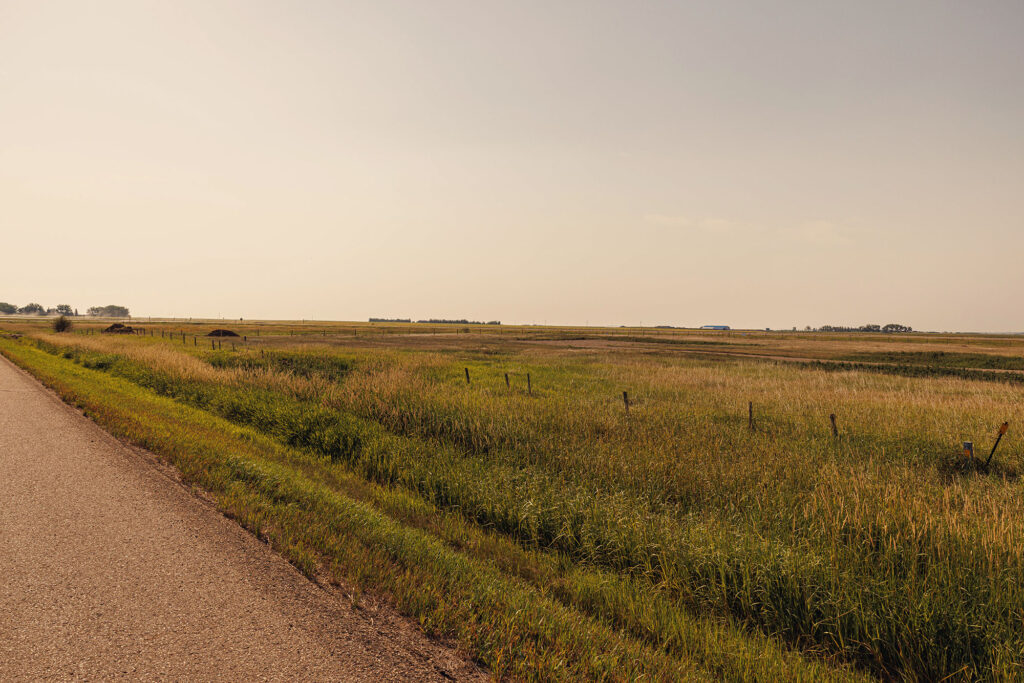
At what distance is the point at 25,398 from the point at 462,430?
15.1 meters

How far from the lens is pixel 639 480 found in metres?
10.1

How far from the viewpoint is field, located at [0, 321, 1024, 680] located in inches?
207

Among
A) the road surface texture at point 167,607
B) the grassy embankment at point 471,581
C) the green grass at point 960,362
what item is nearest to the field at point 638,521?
the grassy embankment at point 471,581

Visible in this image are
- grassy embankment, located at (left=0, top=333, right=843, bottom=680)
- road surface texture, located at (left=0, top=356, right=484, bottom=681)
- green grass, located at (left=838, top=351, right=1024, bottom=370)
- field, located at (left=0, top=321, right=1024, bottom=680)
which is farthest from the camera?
green grass, located at (left=838, top=351, right=1024, bottom=370)

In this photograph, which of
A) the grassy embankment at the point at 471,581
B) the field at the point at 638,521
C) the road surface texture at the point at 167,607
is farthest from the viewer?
the field at the point at 638,521

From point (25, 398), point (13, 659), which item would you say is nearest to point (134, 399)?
point (25, 398)

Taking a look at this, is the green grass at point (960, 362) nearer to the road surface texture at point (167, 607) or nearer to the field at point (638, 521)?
the field at point (638, 521)

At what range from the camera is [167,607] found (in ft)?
15.5

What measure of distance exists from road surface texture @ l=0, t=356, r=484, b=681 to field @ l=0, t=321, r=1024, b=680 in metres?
0.45

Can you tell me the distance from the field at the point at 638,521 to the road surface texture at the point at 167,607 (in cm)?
45

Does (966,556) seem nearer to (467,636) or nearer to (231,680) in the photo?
(467,636)

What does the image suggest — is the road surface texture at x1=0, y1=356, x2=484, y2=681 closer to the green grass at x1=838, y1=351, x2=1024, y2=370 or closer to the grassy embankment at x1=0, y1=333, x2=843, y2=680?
the grassy embankment at x1=0, y1=333, x2=843, y2=680

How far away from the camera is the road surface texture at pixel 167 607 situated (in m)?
3.94

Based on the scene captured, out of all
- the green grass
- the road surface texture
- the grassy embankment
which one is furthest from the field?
the green grass
